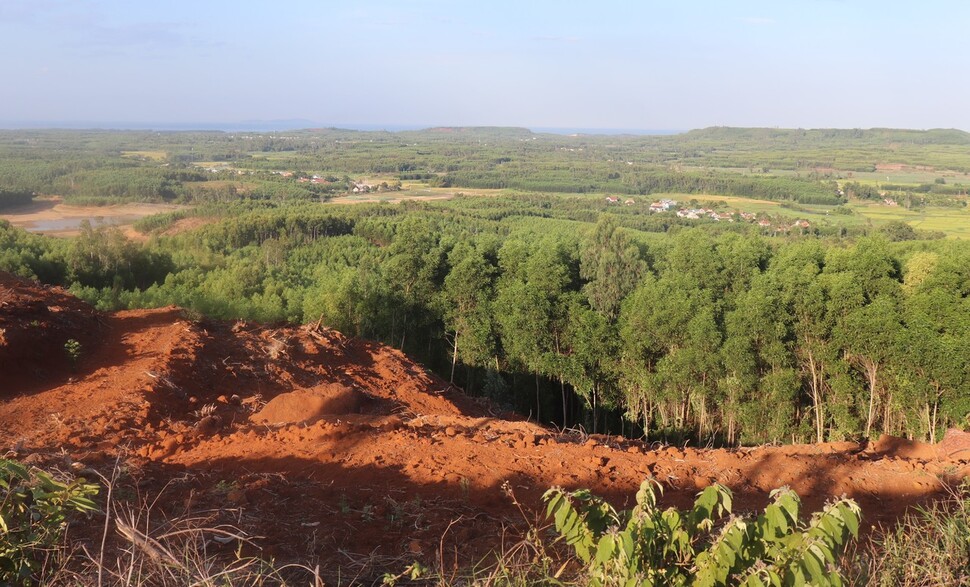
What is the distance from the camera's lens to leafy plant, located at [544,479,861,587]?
209cm

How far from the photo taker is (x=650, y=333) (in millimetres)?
15789

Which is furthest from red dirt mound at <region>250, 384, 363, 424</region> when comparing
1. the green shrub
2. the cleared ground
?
the cleared ground

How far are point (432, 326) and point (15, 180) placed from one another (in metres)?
46.8

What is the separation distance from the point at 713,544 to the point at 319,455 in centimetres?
421

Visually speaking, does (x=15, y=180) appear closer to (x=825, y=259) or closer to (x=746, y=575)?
(x=825, y=259)

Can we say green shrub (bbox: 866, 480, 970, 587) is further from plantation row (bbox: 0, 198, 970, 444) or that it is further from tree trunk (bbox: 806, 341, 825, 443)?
tree trunk (bbox: 806, 341, 825, 443)

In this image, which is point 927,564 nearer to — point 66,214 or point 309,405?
point 309,405

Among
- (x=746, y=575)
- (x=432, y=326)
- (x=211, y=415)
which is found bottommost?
(x=432, y=326)

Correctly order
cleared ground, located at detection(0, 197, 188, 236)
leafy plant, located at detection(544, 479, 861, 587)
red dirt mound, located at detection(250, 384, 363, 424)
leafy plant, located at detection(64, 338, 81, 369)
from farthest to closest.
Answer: cleared ground, located at detection(0, 197, 188, 236) → leafy plant, located at detection(64, 338, 81, 369) → red dirt mound, located at detection(250, 384, 363, 424) → leafy plant, located at detection(544, 479, 861, 587)

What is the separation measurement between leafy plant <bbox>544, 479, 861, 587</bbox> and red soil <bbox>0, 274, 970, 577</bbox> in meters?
1.46

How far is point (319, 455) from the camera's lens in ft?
18.7

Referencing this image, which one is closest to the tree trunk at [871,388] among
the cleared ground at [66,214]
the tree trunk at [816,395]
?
the tree trunk at [816,395]

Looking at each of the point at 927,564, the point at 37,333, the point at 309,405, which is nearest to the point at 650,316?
the point at 309,405

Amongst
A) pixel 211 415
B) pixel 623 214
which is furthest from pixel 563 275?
pixel 623 214
